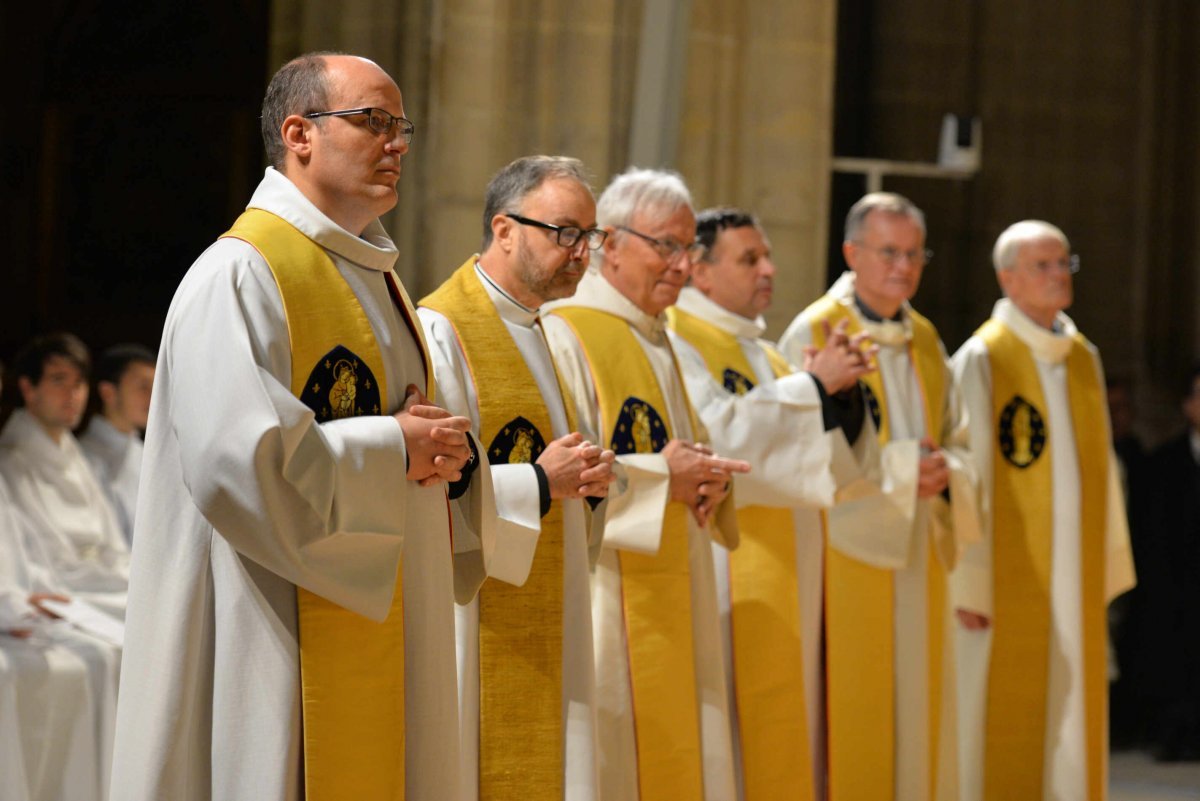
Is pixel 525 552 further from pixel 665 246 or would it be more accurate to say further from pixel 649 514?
pixel 665 246

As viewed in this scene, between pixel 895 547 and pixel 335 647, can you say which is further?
pixel 895 547

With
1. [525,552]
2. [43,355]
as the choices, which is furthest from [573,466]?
[43,355]

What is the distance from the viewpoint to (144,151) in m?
8.65

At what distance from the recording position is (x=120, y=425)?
7.36 meters

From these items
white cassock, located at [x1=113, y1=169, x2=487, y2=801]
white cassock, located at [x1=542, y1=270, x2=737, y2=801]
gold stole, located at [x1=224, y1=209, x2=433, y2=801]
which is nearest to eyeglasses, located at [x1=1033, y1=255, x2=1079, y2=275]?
white cassock, located at [x1=542, y1=270, x2=737, y2=801]

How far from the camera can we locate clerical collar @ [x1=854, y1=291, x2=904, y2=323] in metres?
6.12

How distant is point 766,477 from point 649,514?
767mm

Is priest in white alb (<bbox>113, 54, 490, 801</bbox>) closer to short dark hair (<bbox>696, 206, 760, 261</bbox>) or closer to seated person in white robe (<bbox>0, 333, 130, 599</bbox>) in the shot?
short dark hair (<bbox>696, 206, 760, 261</bbox>)

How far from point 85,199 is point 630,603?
5.07 m

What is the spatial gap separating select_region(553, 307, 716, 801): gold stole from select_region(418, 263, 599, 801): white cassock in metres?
0.46

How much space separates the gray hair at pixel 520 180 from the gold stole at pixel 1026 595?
2896 mm

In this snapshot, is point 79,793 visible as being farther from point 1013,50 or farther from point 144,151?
point 1013,50

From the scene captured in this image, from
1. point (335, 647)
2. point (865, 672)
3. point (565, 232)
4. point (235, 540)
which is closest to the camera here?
point (235, 540)

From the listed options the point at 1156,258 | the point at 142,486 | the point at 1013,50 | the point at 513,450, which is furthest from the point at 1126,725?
the point at 142,486
